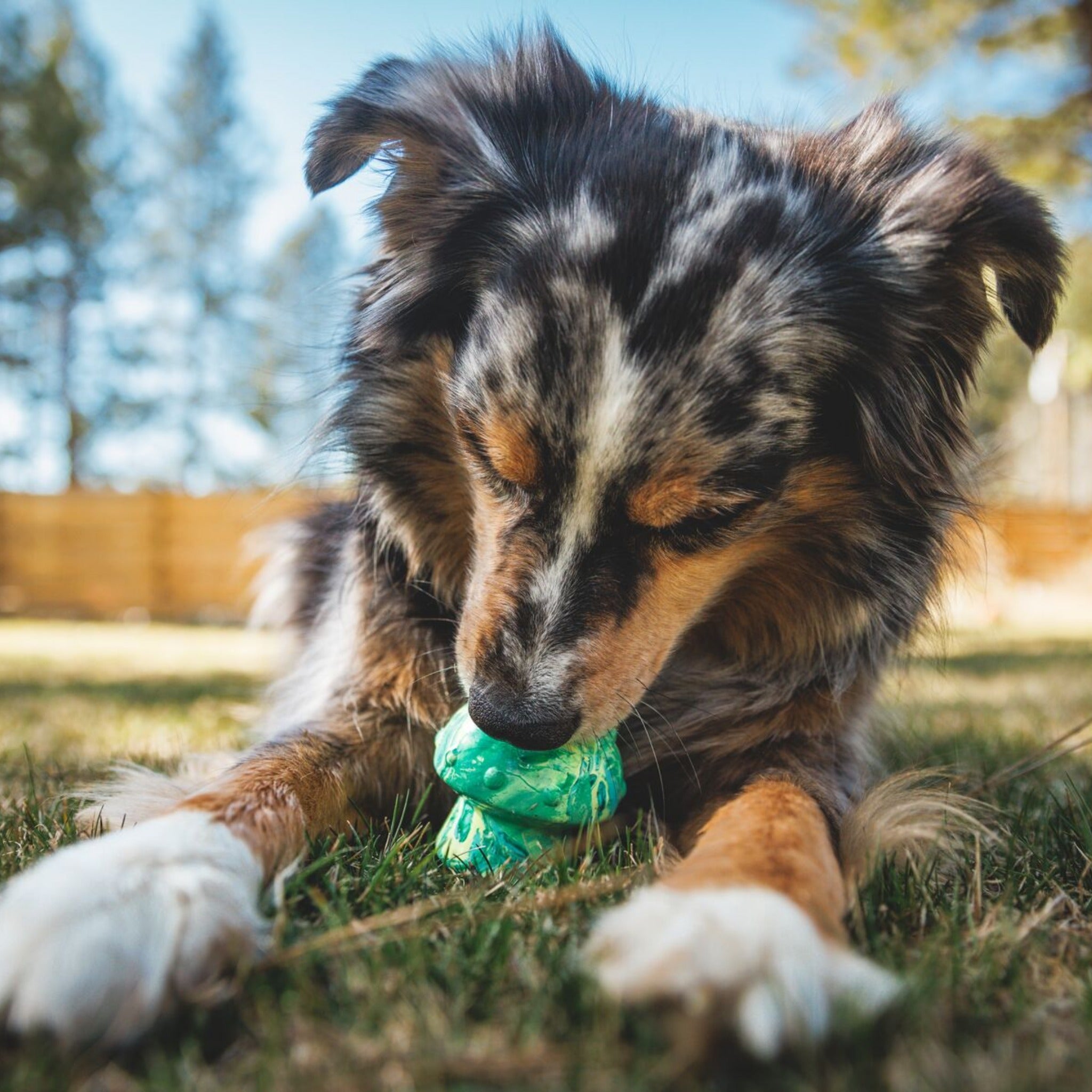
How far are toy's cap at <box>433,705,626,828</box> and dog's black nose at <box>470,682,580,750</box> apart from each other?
4 centimetres

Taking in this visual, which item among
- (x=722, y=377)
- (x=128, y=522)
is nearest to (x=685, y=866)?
(x=722, y=377)

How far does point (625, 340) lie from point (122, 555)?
17303 mm

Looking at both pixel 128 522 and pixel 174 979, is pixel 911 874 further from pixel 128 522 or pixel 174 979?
pixel 128 522

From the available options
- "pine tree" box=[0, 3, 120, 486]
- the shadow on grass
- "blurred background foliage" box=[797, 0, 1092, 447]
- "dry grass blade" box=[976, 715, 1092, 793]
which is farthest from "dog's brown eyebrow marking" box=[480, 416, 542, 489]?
"pine tree" box=[0, 3, 120, 486]

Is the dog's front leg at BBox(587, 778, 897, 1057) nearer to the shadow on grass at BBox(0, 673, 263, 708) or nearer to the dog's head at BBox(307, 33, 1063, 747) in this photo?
the dog's head at BBox(307, 33, 1063, 747)

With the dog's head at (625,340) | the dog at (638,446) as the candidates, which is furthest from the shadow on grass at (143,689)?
the dog's head at (625,340)

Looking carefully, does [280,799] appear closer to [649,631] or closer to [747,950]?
[649,631]

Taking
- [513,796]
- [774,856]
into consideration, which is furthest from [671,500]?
[774,856]

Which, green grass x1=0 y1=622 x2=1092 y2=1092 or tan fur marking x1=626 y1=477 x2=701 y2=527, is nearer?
green grass x1=0 y1=622 x2=1092 y2=1092

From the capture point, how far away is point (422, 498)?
294cm

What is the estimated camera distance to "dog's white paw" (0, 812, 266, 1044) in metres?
1.30

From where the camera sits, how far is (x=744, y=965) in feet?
4.17

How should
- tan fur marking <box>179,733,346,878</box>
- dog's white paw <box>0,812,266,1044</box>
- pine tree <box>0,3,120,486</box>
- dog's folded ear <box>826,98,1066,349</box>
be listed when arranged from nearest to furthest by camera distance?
1. dog's white paw <box>0,812,266,1044</box>
2. tan fur marking <box>179,733,346,878</box>
3. dog's folded ear <box>826,98,1066,349</box>
4. pine tree <box>0,3,120,486</box>

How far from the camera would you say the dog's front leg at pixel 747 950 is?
1223 millimetres
